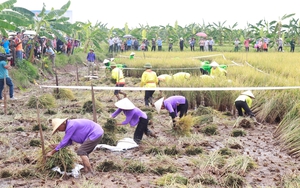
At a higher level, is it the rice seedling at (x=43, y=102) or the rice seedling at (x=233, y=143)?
the rice seedling at (x=43, y=102)

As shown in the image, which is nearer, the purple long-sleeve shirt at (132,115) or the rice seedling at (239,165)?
the rice seedling at (239,165)

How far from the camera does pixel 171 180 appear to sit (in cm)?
520

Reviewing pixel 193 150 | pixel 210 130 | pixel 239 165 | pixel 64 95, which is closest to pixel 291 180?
pixel 239 165

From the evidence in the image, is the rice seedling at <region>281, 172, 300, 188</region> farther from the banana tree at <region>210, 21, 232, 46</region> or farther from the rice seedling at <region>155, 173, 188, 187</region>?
the banana tree at <region>210, 21, 232, 46</region>

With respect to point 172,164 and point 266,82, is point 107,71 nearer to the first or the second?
point 266,82

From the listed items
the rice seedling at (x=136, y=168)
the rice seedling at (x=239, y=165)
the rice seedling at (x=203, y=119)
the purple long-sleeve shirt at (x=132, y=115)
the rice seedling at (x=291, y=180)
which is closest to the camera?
the rice seedling at (x=291, y=180)

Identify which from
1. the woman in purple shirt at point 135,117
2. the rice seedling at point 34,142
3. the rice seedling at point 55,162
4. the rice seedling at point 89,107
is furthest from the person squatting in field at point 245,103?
the rice seedling at point 55,162

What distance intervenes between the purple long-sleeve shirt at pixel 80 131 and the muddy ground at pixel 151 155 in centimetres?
49

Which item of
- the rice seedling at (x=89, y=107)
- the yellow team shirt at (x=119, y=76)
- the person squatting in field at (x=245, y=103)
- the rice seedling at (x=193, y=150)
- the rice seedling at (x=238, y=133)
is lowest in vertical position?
the rice seedling at (x=238, y=133)

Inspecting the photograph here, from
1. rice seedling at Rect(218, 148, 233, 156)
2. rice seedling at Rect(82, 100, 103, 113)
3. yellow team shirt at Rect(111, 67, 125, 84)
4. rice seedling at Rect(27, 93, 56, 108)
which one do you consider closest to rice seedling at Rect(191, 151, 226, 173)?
rice seedling at Rect(218, 148, 233, 156)

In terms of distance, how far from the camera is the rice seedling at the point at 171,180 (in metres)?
5.17

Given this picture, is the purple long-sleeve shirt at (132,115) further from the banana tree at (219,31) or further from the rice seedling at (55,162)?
the banana tree at (219,31)

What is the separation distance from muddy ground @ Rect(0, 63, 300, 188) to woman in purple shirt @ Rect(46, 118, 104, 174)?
0.96 feet

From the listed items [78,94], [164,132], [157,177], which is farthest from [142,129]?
[78,94]
